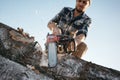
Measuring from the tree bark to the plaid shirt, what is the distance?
1.76 metres

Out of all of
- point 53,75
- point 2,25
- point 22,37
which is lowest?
point 53,75

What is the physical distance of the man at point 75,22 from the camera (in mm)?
4809

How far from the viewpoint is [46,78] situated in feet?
8.91

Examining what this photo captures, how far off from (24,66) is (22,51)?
361mm

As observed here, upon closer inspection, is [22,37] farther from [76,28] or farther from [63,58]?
[76,28]

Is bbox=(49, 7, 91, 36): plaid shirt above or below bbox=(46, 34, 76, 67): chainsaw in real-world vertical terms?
above

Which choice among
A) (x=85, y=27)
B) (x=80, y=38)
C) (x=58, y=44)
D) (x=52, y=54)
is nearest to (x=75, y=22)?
(x=85, y=27)

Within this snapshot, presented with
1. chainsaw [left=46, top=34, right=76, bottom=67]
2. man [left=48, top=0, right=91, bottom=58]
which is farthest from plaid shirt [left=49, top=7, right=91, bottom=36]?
chainsaw [left=46, top=34, right=76, bottom=67]

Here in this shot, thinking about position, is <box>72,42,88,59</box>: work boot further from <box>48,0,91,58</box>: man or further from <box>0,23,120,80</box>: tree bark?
<box>0,23,120,80</box>: tree bark

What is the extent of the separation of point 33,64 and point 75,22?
2.34m

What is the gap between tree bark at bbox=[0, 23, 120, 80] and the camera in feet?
8.76

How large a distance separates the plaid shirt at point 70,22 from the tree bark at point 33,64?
1760 millimetres

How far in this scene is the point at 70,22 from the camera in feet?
16.3

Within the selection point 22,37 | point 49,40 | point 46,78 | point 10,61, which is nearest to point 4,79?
point 10,61
